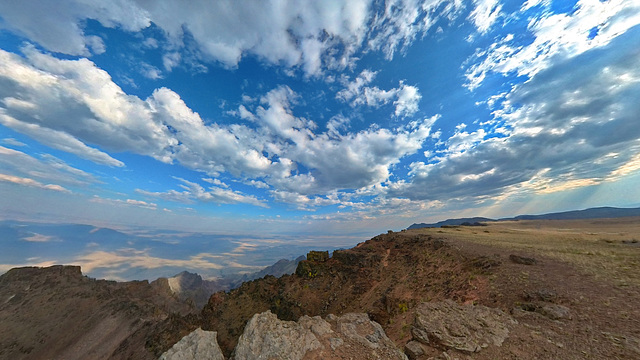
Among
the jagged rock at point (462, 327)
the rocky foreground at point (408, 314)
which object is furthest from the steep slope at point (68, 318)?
the jagged rock at point (462, 327)

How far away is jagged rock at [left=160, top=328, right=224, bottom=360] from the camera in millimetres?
21203

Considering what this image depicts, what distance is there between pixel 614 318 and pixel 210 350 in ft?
110

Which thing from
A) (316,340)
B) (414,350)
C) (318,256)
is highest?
(318,256)

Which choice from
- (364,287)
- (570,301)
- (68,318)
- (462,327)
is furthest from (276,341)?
(68,318)

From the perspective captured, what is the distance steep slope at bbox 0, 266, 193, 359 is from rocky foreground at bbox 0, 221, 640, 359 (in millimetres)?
313

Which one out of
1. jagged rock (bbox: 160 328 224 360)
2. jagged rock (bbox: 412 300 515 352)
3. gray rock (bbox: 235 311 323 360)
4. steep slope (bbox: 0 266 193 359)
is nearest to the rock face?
gray rock (bbox: 235 311 323 360)

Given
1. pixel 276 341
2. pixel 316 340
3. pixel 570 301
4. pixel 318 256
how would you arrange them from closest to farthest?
pixel 570 301 → pixel 316 340 → pixel 276 341 → pixel 318 256

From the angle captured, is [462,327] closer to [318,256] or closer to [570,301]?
[570,301]

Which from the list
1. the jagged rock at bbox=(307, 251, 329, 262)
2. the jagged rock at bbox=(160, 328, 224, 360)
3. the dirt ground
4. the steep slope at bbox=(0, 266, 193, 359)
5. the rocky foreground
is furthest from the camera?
the steep slope at bbox=(0, 266, 193, 359)

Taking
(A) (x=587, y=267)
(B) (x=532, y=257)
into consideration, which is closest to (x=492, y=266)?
(B) (x=532, y=257)

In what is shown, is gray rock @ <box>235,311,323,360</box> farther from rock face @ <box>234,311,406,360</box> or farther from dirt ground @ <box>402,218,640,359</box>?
dirt ground @ <box>402,218,640,359</box>

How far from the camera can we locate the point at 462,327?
13.5 meters

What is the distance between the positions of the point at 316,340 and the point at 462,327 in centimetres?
1087

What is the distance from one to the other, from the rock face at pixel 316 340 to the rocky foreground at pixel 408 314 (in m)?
0.09
